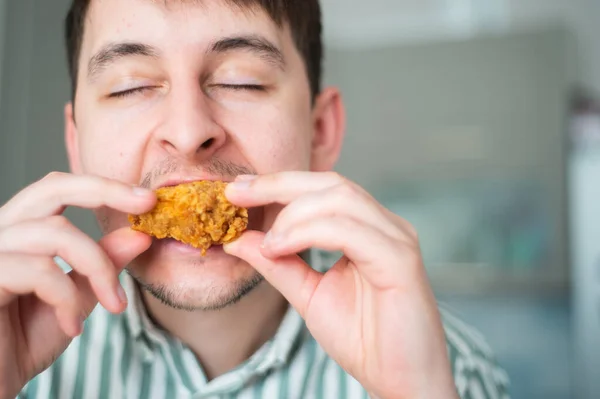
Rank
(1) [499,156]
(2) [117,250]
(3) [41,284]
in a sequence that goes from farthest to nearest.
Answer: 1. (1) [499,156]
2. (2) [117,250]
3. (3) [41,284]

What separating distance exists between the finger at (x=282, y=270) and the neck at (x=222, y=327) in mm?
322

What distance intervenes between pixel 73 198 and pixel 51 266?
12cm

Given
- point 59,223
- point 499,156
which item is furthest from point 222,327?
point 499,156

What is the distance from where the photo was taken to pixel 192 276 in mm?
1129

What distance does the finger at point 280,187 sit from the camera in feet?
3.14

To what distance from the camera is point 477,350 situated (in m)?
1.64

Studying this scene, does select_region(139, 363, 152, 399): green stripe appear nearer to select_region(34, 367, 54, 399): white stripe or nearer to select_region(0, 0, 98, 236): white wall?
select_region(34, 367, 54, 399): white stripe

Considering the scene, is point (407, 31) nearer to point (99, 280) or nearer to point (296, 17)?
point (296, 17)

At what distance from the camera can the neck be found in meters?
1.32

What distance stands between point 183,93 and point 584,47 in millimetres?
4266

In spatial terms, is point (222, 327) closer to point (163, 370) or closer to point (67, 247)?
point (163, 370)

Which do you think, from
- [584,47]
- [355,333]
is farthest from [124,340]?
[584,47]

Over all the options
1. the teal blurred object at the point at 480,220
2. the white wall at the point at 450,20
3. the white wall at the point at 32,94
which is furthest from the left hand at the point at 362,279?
the white wall at the point at 450,20

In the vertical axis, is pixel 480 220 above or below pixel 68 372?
below
